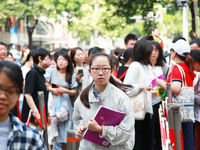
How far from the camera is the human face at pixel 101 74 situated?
4324mm

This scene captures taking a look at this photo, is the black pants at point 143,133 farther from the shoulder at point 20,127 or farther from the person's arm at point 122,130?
the shoulder at point 20,127

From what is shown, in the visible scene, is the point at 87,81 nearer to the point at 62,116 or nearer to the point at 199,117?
the point at 62,116

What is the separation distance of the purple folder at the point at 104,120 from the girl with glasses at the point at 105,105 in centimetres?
5

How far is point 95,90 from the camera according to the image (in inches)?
175

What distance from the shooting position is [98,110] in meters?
4.02

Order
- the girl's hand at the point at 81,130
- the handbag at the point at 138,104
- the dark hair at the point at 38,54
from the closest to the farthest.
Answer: the girl's hand at the point at 81,130 → the handbag at the point at 138,104 → the dark hair at the point at 38,54

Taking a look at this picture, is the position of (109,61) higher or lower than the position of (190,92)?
higher

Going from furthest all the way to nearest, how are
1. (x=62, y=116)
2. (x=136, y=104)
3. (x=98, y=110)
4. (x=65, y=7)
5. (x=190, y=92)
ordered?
(x=65, y=7), (x=62, y=116), (x=136, y=104), (x=190, y=92), (x=98, y=110)

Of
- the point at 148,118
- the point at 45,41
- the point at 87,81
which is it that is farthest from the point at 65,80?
the point at 45,41

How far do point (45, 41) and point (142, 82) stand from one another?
4575 centimetres

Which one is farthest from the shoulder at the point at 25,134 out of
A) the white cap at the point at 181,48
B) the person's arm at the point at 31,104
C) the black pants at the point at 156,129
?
the black pants at the point at 156,129

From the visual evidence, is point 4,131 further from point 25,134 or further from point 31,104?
point 31,104

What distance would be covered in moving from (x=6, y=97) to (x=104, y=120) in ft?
5.30

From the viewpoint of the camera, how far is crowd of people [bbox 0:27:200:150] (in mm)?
2752
